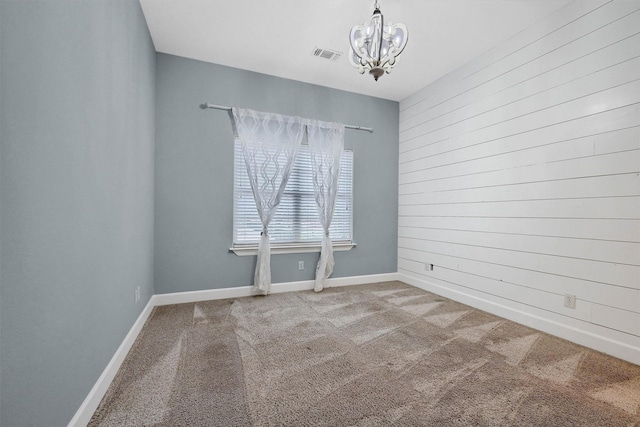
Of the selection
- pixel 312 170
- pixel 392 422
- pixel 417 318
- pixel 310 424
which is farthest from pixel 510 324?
pixel 312 170

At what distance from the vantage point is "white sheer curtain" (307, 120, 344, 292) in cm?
384

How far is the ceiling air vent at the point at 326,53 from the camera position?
3.13 meters

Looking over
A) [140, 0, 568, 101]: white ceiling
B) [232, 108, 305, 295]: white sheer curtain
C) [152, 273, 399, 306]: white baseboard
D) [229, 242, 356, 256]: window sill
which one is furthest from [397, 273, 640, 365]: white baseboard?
[140, 0, 568, 101]: white ceiling

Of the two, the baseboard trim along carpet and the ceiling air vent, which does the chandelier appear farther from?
the baseboard trim along carpet

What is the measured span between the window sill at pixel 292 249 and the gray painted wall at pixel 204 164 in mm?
72

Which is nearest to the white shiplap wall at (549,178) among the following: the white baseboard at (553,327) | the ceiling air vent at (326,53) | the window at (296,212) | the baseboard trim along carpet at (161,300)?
the white baseboard at (553,327)

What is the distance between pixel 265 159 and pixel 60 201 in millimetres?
2536

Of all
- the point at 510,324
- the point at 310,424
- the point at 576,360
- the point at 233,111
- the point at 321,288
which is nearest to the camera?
the point at 310,424

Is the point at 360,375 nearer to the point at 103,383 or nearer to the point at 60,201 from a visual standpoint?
the point at 103,383

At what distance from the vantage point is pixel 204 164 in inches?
134

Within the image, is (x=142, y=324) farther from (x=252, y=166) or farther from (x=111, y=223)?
(x=252, y=166)

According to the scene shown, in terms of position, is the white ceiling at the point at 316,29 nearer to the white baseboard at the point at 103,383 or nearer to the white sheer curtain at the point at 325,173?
the white sheer curtain at the point at 325,173

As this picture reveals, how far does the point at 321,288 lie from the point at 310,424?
2.39 meters

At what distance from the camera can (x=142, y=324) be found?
8.50ft
